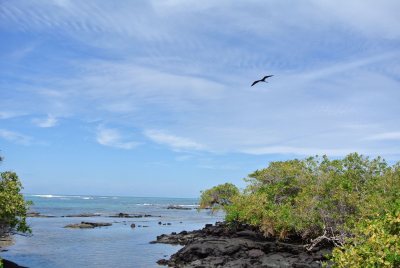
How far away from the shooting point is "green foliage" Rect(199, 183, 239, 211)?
5225 centimetres

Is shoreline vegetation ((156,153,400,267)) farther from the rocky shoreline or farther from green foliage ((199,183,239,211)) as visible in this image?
green foliage ((199,183,239,211))

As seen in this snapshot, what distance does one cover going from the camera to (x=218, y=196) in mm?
52594

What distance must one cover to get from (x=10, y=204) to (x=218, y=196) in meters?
31.8

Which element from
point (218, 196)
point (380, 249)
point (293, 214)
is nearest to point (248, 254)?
point (293, 214)

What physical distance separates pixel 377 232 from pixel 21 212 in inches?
729

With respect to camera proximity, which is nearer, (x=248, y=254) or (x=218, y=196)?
(x=248, y=254)

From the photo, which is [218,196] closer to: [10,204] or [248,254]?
[248,254]

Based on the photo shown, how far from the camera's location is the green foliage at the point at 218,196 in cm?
5225

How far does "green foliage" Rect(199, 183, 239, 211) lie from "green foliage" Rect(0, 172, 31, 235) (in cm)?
2962

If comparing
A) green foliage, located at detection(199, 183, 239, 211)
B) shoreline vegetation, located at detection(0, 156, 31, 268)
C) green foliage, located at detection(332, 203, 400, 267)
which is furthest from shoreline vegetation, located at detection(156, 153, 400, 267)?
green foliage, located at detection(199, 183, 239, 211)

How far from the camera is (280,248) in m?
29.7

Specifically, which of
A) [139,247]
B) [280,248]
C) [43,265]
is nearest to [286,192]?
[280,248]

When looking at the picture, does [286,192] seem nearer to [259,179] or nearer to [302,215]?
[259,179]

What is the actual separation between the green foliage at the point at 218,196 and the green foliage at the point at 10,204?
2962cm
